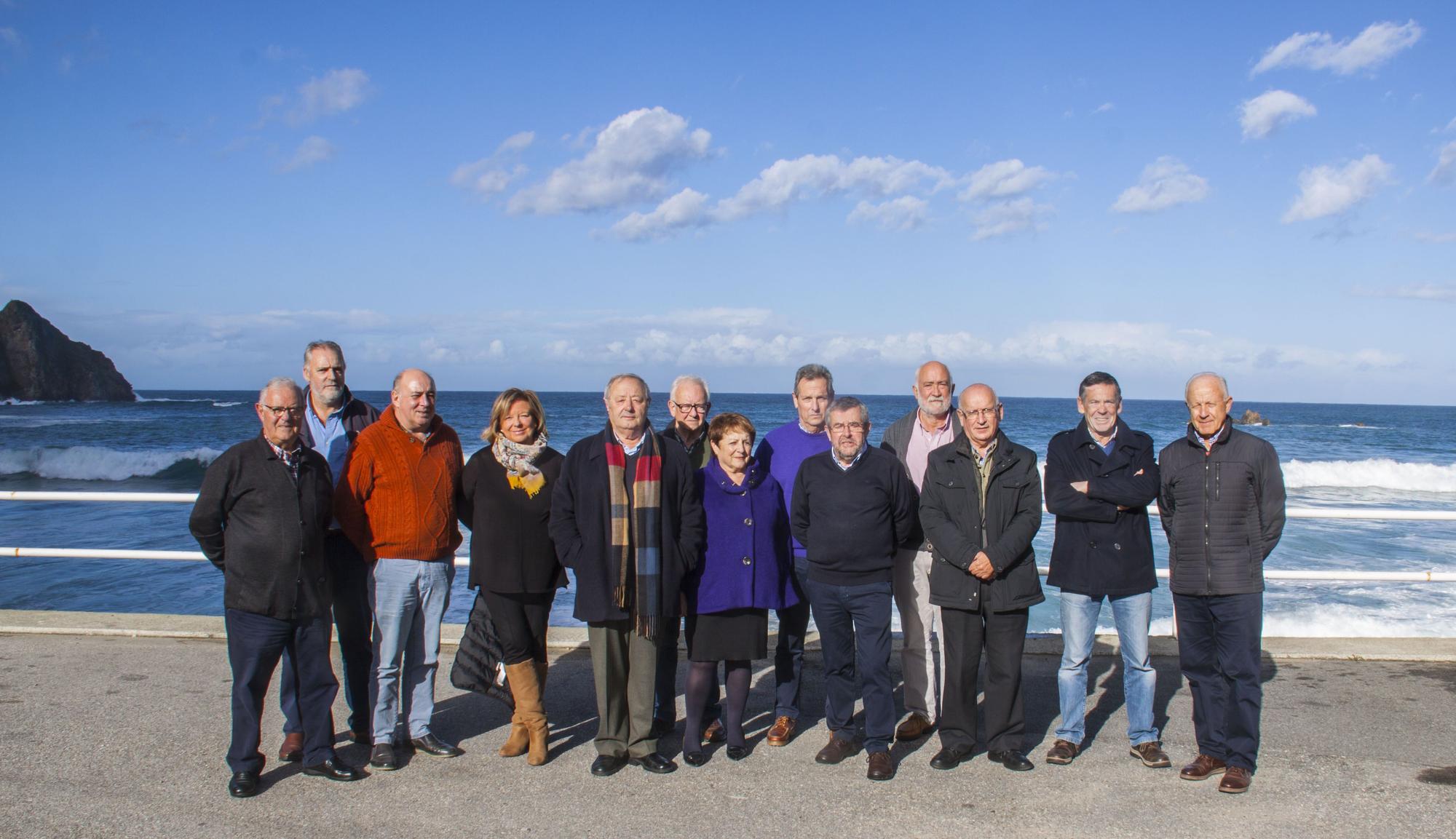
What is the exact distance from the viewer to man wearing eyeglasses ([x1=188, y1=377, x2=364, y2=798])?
363 cm

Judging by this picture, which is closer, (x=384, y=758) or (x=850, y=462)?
(x=384, y=758)

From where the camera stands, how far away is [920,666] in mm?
4453

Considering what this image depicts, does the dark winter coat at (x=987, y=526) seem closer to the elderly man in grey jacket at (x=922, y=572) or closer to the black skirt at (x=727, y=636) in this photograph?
the elderly man in grey jacket at (x=922, y=572)

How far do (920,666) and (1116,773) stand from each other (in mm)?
964

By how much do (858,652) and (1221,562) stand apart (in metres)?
1.52

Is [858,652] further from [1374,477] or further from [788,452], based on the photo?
[1374,477]

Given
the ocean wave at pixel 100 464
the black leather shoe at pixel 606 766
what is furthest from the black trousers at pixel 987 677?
the ocean wave at pixel 100 464

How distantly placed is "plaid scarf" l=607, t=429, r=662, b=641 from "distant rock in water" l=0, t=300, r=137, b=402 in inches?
3127

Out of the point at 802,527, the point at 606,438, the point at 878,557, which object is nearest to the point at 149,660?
the point at 606,438

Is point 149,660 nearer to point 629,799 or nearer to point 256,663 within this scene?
point 256,663

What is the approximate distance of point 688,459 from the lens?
4.18 meters

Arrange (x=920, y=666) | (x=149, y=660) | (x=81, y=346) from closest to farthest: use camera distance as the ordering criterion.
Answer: (x=920, y=666) → (x=149, y=660) → (x=81, y=346)

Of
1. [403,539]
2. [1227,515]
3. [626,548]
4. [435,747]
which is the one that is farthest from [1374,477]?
[403,539]

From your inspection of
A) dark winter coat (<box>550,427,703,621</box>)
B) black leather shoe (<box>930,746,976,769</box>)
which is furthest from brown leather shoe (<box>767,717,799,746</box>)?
dark winter coat (<box>550,427,703,621</box>)
